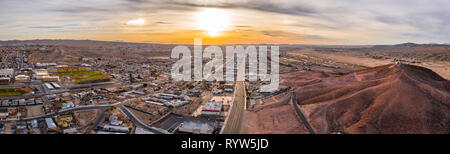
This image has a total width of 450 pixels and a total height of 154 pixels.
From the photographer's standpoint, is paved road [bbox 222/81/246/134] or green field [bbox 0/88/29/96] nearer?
paved road [bbox 222/81/246/134]

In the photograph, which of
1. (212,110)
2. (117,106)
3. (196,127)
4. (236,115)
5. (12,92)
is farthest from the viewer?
(12,92)

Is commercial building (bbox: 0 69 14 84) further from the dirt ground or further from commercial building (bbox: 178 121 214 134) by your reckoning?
commercial building (bbox: 178 121 214 134)

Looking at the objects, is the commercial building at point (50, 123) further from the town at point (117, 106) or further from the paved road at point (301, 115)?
the paved road at point (301, 115)

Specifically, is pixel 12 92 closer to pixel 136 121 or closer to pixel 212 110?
pixel 136 121

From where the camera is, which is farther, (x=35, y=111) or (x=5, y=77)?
(x=5, y=77)

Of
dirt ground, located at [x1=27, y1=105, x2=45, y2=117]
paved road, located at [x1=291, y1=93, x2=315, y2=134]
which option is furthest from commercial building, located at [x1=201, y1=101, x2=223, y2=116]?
dirt ground, located at [x1=27, y1=105, x2=45, y2=117]

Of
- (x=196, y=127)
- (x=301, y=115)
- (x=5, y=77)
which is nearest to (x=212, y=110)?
(x=196, y=127)

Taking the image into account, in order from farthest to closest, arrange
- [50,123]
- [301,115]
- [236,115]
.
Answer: [236,115] < [301,115] < [50,123]
